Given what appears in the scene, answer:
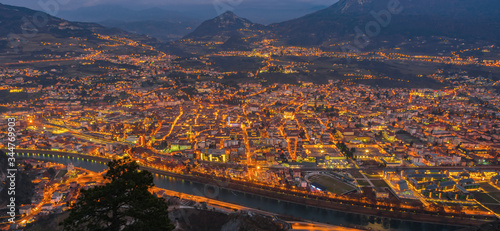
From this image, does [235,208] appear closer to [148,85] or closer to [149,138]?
→ [149,138]

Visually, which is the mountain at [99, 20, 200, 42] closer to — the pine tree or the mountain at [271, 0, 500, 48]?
the mountain at [271, 0, 500, 48]

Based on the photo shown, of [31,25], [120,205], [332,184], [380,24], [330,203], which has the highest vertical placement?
[380,24]

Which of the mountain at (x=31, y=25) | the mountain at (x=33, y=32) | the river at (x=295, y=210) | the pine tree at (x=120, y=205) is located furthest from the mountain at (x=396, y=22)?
the pine tree at (x=120, y=205)

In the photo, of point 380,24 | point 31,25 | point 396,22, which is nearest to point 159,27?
point 31,25

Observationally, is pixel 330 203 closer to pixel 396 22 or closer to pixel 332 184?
pixel 332 184

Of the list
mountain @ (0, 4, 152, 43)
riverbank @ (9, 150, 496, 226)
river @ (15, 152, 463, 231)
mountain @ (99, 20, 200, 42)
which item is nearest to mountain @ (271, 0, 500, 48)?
mountain @ (99, 20, 200, 42)

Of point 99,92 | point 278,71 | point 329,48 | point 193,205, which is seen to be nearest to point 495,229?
point 193,205
